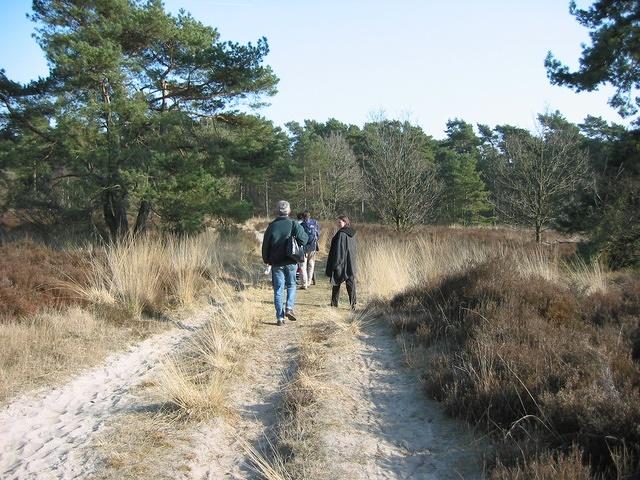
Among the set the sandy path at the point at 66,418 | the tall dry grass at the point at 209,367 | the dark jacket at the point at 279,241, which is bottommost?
the sandy path at the point at 66,418

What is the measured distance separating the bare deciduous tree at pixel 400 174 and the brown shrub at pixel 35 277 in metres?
12.2

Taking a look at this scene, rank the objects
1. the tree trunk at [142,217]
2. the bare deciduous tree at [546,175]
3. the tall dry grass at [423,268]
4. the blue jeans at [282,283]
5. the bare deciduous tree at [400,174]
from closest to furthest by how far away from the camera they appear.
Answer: the blue jeans at [282,283]
the tall dry grass at [423,268]
the tree trunk at [142,217]
the bare deciduous tree at [546,175]
the bare deciduous tree at [400,174]

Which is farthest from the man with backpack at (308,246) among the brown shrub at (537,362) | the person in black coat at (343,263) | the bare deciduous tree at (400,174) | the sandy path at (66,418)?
the bare deciduous tree at (400,174)

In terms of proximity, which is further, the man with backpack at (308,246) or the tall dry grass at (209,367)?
the man with backpack at (308,246)

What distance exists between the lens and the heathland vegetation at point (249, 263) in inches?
150

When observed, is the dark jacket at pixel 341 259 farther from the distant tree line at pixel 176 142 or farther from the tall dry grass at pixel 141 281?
the distant tree line at pixel 176 142

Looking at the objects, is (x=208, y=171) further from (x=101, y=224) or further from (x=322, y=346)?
(x=322, y=346)

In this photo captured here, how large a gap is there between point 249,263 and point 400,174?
Result: 23.8 ft

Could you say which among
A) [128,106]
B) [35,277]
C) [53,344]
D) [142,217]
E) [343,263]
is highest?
[128,106]

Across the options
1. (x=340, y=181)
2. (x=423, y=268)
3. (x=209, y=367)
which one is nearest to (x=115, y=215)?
(x=423, y=268)

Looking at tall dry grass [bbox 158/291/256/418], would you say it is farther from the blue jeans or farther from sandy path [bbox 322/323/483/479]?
sandy path [bbox 322/323/483/479]

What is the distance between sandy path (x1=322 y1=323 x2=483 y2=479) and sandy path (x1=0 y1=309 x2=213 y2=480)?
1.91 metres

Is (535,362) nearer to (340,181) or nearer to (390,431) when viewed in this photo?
(390,431)

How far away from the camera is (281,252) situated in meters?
7.40
